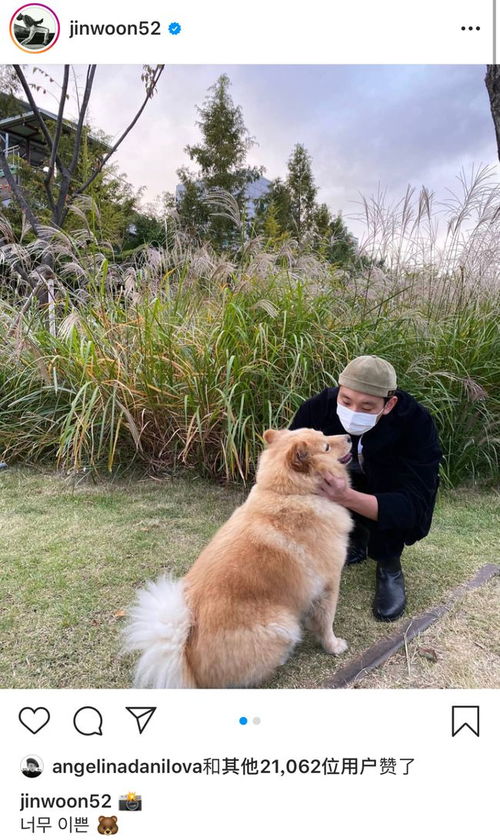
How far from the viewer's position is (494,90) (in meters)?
2.30

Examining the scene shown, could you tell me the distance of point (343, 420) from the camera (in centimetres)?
211

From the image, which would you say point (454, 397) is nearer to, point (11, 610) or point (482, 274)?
point (482, 274)

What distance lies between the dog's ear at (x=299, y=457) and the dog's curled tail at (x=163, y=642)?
672mm

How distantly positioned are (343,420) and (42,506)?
7.51ft

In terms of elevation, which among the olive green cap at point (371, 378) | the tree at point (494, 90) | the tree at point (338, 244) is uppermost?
the tree at point (494, 90)

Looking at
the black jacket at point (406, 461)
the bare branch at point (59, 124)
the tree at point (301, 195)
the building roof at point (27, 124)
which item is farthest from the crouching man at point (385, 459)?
the building roof at point (27, 124)

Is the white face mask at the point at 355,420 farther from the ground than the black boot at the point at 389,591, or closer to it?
farther from the ground

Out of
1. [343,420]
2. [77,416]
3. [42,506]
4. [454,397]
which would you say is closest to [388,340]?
[454,397]

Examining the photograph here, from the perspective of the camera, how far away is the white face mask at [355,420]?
204cm

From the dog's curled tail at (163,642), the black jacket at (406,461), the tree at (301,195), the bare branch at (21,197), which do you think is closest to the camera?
the dog's curled tail at (163,642)
